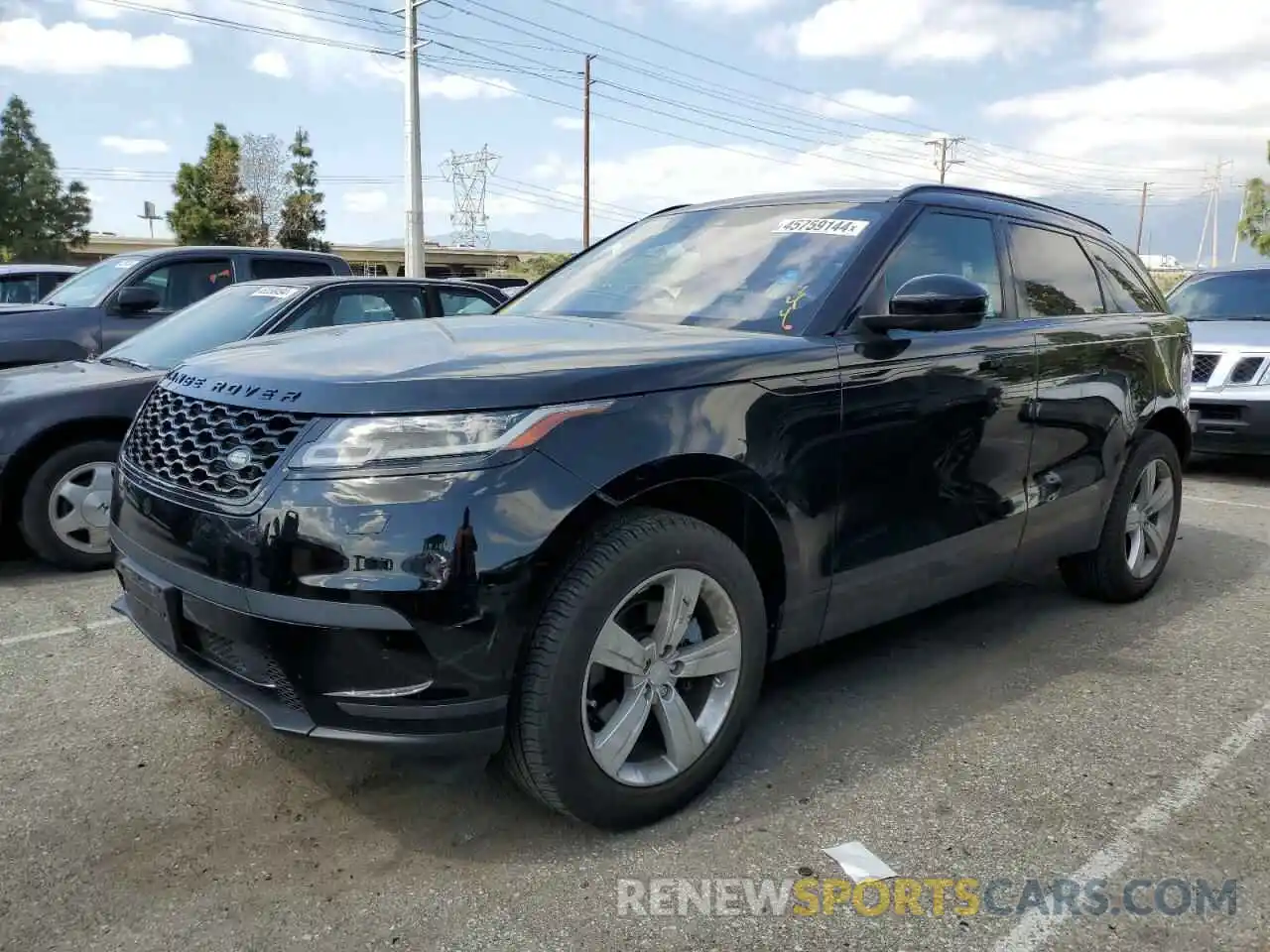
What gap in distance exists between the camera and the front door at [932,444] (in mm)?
3107

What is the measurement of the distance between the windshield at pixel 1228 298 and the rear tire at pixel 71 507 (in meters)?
8.51

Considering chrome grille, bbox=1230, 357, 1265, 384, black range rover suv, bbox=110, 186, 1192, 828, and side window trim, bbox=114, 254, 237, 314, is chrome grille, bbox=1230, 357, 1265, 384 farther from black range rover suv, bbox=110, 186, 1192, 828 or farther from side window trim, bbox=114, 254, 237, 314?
side window trim, bbox=114, 254, 237, 314

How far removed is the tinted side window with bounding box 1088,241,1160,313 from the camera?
458 centimetres

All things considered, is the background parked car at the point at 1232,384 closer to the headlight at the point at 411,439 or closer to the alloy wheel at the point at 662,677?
the alloy wheel at the point at 662,677

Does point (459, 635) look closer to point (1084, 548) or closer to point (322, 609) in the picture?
point (322, 609)

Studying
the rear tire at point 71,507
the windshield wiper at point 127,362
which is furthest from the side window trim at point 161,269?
the rear tire at point 71,507

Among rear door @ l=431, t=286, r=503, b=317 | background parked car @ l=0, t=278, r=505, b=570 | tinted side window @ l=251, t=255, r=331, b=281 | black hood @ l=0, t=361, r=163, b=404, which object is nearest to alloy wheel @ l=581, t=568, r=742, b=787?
background parked car @ l=0, t=278, r=505, b=570

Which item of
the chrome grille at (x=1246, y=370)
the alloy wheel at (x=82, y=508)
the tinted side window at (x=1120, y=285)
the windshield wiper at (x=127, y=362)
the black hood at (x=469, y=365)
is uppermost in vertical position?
the tinted side window at (x=1120, y=285)

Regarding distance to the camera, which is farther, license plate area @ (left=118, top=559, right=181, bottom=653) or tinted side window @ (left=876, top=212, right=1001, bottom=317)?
tinted side window @ (left=876, top=212, right=1001, bottom=317)

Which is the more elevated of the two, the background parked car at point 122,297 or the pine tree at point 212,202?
the pine tree at point 212,202

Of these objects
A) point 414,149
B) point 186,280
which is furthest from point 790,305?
point 414,149

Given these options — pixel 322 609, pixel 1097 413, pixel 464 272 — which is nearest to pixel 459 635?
pixel 322 609

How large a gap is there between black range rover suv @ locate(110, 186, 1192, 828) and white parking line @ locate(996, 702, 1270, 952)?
88 centimetres

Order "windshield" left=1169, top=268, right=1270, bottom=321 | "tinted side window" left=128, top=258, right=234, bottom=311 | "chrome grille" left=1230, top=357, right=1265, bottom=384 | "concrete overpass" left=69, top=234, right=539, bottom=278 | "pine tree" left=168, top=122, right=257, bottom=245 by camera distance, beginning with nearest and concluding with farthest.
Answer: "tinted side window" left=128, top=258, right=234, bottom=311
"chrome grille" left=1230, top=357, right=1265, bottom=384
"windshield" left=1169, top=268, right=1270, bottom=321
"pine tree" left=168, top=122, right=257, bottom=245
"concrete overpass" left=69, top=234, right=539, bottom=278
